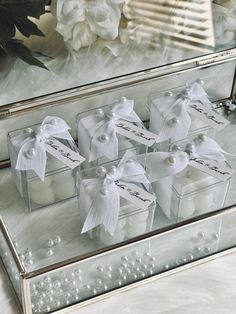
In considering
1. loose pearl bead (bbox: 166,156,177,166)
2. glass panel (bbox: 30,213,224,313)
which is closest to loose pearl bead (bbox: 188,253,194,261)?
glass panel (bbox: 30,213,224,313)

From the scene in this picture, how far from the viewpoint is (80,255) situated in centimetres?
65

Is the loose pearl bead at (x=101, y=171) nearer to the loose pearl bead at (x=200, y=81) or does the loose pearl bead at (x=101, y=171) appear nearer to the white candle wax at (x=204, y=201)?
the white candle wax at (x=204, y=201)

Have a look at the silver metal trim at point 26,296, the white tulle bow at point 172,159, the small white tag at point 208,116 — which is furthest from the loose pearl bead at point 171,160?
the silver metal trim at point 26,296

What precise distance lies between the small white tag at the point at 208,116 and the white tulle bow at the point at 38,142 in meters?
0.17

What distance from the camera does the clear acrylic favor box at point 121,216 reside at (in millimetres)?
677

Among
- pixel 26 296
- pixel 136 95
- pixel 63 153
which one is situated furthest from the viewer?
pixel 136 95

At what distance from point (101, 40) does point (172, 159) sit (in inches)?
6.5

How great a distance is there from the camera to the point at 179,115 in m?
0.80

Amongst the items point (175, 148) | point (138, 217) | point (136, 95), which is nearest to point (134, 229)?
point (138, 217)

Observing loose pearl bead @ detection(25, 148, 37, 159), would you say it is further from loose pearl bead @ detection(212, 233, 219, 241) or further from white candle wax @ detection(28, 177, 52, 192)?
loose pearl bead @ detection(212, 233, 219, 241)

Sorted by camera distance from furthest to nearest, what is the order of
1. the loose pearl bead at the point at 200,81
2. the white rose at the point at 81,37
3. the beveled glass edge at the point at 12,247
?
the loose pearl bead at the point at 200,81 < the white rose at the point at 81,37 < the beveled glass edge at the point at 12,247

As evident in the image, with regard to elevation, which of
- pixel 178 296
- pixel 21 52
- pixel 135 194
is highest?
pixel 21 52

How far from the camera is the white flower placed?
707 millimetres

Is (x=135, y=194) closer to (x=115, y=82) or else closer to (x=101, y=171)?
(x=101, y=171)
